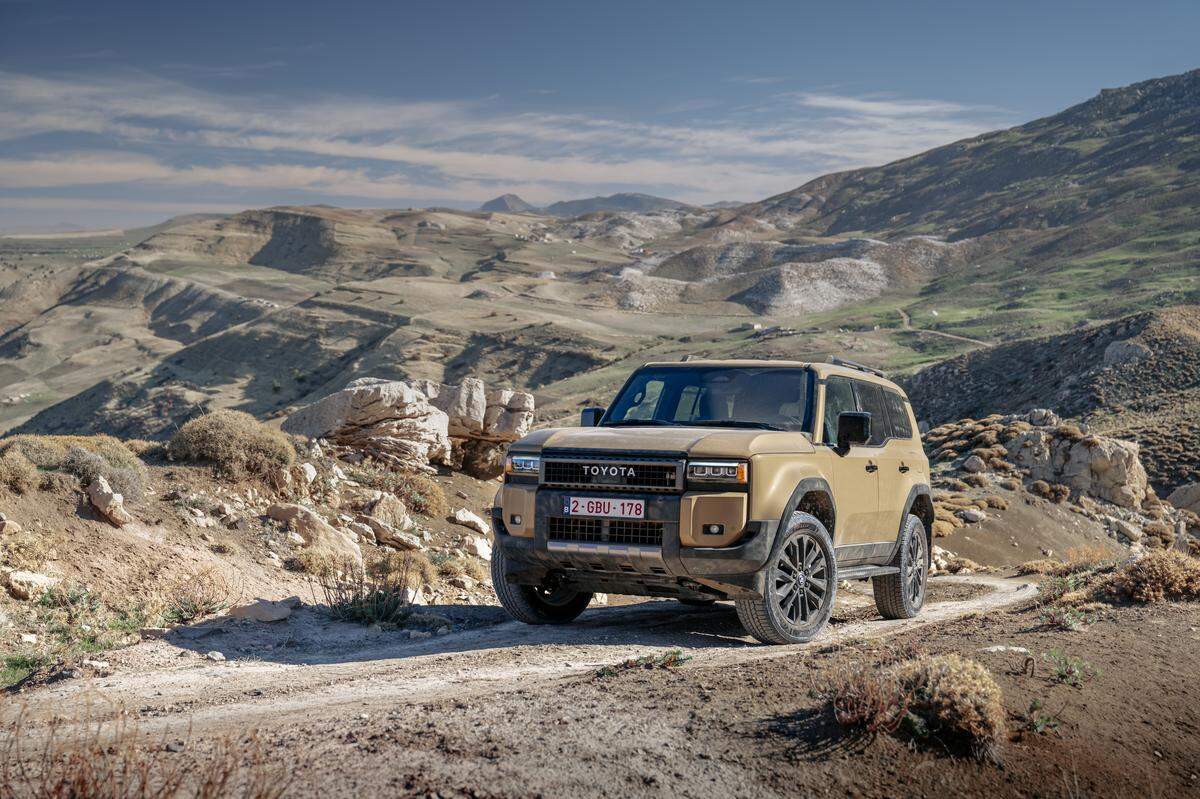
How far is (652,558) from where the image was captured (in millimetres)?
7465

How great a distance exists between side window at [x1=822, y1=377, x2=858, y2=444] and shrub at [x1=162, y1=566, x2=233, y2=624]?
6.24m

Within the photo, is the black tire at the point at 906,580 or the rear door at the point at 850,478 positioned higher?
the rear door at the point at 850,478

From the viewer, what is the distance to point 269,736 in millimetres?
5078

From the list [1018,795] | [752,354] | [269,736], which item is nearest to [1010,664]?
[1018,795]

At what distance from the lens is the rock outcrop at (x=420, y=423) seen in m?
18.4

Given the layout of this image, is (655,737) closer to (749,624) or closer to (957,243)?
(749,624)

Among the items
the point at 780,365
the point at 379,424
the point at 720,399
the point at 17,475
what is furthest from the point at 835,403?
the point at 379,424

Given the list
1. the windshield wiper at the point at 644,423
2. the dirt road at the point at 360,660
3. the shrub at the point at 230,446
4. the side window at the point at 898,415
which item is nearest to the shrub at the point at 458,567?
the dirt road at the point at 360,660

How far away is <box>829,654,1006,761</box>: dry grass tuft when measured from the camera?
16.6 ft

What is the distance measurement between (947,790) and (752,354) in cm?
6991

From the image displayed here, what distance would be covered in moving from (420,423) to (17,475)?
8.99m

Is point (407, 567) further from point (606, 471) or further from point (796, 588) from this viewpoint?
point (796, 588)

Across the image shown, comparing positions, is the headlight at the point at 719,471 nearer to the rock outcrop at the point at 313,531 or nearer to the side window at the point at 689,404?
the side window at the point at 689,404

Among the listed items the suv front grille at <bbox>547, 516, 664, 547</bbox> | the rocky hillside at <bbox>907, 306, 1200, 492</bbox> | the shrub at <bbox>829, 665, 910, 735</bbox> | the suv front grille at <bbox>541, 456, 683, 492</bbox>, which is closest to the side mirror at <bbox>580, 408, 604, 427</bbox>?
the suv front grille at <bbox>541, 456, 683, 492</bbox>
